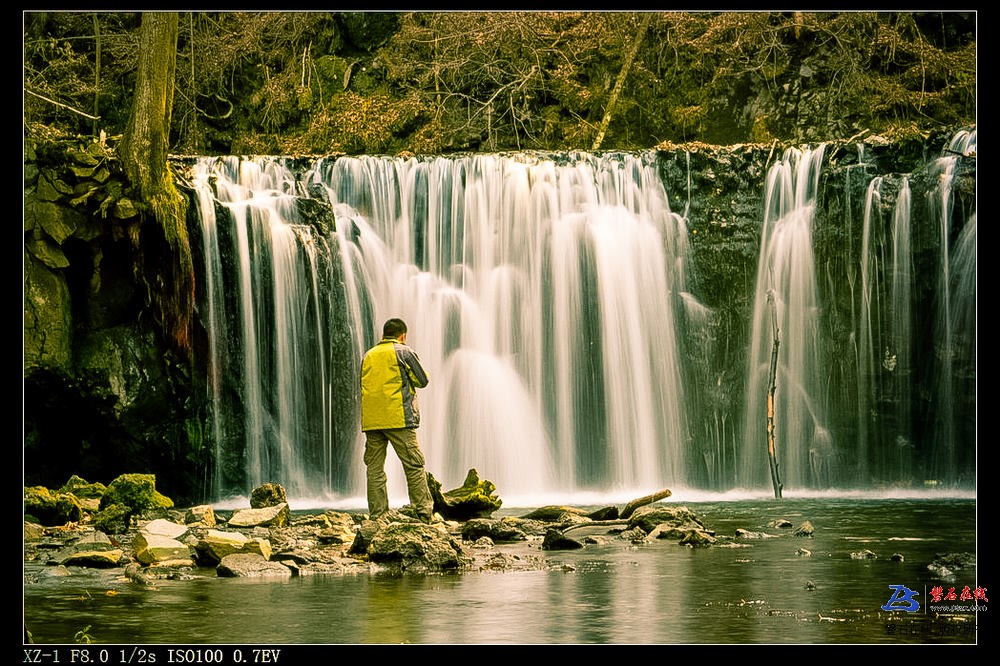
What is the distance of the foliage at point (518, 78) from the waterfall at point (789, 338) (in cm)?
581

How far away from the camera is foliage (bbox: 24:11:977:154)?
82.9 ft

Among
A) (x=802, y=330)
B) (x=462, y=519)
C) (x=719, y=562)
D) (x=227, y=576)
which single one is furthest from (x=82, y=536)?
(x=802, y=330)

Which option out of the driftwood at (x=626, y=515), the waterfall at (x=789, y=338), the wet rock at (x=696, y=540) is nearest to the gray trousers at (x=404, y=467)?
the driftwood at (x=626, y=515)

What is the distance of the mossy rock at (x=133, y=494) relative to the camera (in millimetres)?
12320

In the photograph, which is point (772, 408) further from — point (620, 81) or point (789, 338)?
point (620, 81)

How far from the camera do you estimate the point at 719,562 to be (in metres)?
9.06

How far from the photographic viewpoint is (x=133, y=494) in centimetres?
1236

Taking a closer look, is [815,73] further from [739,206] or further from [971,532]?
[971,532]

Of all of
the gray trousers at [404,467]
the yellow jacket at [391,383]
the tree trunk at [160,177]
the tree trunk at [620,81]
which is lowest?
the gray trousers at [404,467]

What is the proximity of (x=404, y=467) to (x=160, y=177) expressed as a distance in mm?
7694

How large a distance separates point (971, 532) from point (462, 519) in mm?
4825

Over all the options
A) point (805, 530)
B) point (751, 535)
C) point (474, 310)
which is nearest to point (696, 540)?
point (751, 535)

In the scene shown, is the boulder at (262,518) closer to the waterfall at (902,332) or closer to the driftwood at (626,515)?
the driftwood at (626,515)

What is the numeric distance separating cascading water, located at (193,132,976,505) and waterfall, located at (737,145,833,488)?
0.03 metres
